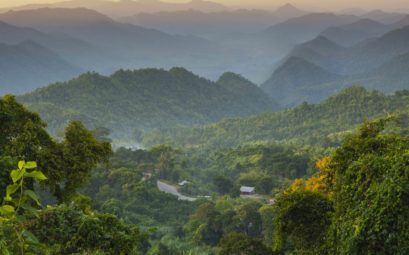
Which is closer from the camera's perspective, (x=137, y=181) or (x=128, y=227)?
(x=128, y=227)

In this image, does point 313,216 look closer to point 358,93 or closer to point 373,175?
point 373,175

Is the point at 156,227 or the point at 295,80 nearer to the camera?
the point at 156,227

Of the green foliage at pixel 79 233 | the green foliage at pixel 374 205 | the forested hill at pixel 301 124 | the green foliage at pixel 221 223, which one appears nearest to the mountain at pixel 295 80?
the forested hill at pixel 301 124

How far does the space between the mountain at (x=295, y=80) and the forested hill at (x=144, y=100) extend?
3518cm

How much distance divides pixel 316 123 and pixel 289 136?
422 cm

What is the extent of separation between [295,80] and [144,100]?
284ft

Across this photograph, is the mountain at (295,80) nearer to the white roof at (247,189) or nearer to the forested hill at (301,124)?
the forested hill at (301,124)

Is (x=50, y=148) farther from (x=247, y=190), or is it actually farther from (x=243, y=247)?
(x=247, y=190)

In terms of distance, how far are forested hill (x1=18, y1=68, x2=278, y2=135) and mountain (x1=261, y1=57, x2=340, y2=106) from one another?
115 feet

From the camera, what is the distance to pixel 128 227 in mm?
9148

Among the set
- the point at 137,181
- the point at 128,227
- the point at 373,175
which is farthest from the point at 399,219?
the point at 137,181

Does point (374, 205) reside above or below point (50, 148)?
below

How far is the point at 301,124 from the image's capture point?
72625 mm

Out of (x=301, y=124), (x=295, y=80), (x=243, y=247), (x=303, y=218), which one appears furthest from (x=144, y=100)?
(x=303, y=218)
